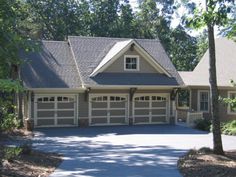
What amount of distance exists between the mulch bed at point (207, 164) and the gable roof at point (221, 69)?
44.3 ft

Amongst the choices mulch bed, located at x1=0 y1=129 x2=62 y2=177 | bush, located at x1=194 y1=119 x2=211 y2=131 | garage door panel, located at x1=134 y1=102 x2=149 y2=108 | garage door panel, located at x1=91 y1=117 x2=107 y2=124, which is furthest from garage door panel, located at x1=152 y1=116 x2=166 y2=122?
mulch bed, located at x1=0 y1=129 x2=62 y2=177

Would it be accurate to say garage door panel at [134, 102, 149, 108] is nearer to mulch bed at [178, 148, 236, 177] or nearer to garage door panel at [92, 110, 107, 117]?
garage door panel at [92, 110, 107, 117]

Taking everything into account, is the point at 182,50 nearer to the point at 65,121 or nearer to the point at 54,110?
the point at 65,121

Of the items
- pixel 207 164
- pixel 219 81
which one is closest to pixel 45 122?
pixel 219 81

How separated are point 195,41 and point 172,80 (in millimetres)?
28837

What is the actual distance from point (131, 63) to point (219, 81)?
5.88 m

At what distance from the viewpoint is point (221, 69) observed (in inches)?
1242

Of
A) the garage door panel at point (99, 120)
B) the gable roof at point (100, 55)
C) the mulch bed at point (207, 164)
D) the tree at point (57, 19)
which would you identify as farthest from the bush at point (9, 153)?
the tree at point (57, 19)

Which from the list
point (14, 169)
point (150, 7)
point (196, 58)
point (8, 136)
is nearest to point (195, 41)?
point (196, 58)

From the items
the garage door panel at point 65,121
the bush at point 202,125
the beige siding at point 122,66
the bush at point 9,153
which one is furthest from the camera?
the beige siding at point 122,66

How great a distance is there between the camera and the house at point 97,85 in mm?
27984

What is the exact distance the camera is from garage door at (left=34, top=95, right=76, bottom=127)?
91.5ft

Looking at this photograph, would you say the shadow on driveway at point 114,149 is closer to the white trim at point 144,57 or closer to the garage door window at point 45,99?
the garage door window at point 45,99

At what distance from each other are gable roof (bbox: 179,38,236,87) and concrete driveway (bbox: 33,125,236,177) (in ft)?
15.1
